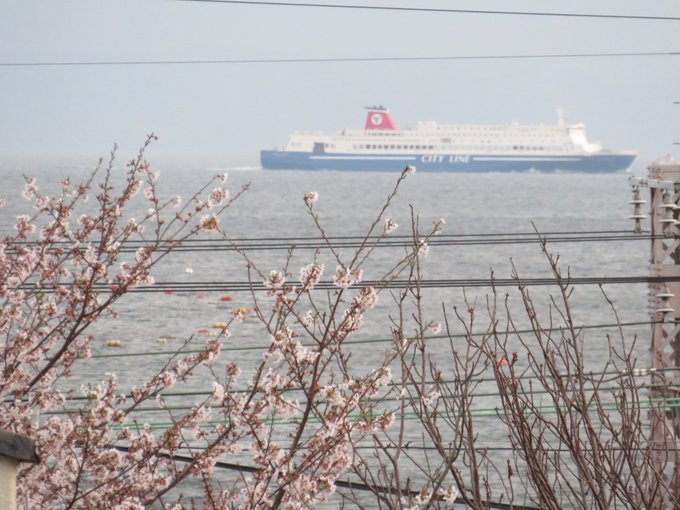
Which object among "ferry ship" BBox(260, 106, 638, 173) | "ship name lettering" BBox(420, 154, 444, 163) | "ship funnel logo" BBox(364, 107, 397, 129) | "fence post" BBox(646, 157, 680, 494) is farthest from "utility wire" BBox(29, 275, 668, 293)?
"ship name lettering" BBox(420, 154, 444, 163)

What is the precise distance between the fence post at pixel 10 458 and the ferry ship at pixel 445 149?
5223 inches

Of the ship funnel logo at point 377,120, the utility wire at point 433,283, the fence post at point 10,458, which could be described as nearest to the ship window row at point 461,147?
the ship funnel logo at point 377,120

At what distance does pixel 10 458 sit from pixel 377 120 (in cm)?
13626

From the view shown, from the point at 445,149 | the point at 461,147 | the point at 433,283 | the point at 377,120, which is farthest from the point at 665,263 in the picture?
the point at 461,147

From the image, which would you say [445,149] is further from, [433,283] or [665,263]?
[433,283]

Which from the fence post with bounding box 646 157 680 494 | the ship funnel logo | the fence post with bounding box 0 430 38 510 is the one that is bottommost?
the ship funnel logo

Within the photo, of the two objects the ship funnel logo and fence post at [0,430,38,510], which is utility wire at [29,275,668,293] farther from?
the ship funnel logo

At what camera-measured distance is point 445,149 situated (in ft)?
469

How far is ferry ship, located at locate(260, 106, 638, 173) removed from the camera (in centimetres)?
13650

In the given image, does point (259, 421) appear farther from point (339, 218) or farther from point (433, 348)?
point (339, 218)

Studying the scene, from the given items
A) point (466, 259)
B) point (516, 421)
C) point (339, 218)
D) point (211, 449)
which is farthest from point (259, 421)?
point (339, 218)

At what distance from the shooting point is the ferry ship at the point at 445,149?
136500 millimetres

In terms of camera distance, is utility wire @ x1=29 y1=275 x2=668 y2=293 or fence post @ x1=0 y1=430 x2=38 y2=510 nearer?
fence post @ x1=0 y1=430 x2=38 y2=510

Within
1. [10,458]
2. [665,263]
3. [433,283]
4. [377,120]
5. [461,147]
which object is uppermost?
[10,458]
